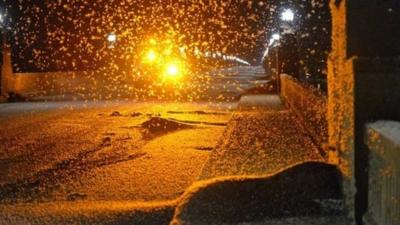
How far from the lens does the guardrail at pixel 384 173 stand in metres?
3.45


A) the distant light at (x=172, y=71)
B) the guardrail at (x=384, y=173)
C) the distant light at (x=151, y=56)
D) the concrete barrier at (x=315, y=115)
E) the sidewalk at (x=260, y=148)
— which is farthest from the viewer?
the distant light at (x=151, y=56)

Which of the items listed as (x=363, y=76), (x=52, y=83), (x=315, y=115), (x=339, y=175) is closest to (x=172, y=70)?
(x=52, y=83)

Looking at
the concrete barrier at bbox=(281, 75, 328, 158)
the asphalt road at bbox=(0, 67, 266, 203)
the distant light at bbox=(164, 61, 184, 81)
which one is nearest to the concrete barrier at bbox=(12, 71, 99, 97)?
the distant light at bbox=(164, 61, 184, 81)

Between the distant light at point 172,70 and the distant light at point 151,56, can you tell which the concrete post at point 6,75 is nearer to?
the distant light at point 151,56

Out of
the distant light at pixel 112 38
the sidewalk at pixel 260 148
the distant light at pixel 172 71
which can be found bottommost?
the distant light at pixel 172 71

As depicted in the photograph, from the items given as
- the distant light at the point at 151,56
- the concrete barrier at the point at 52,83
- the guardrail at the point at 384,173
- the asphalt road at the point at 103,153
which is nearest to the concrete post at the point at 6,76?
the concrete barrier at the point at 52,83

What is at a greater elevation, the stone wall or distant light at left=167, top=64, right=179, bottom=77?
the stone wall

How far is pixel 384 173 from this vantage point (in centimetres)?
380

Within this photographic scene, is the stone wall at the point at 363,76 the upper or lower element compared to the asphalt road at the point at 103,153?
upper

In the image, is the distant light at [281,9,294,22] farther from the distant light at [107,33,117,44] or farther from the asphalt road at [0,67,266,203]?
the distant light at [107,33,117,44]

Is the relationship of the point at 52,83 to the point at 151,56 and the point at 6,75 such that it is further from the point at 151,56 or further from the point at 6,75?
the point at 151,56

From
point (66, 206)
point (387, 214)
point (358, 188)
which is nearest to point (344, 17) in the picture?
point (358, 188)

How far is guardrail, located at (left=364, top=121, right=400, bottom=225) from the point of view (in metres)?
3.45

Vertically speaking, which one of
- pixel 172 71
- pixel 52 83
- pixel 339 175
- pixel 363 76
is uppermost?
pixel 363 76
